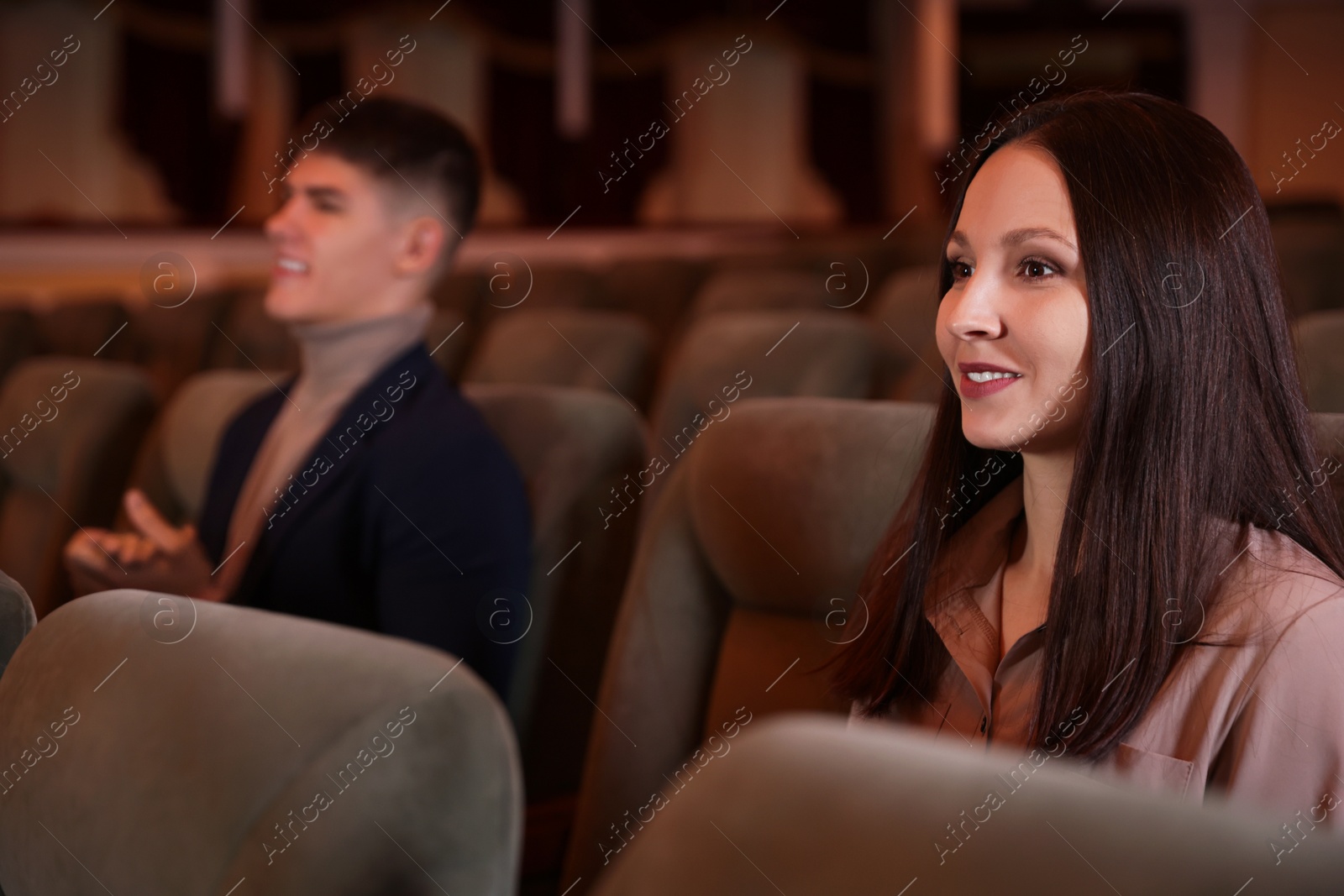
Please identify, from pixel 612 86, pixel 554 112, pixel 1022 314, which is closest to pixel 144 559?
pixel 1022 314

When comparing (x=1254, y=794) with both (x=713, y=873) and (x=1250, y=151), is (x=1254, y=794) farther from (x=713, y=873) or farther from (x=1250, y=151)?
(x=1250, y=151)

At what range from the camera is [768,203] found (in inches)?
253

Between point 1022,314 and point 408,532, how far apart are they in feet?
2.29

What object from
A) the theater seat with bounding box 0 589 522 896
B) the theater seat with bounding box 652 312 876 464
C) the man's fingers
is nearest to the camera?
the theater seat with bounding box 0 589 522 896

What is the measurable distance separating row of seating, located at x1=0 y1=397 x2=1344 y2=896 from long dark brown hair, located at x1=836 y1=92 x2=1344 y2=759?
14 cm

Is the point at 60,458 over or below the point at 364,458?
over

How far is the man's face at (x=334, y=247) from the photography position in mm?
1373

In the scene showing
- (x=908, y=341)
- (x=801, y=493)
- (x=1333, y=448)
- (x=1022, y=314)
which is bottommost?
(x=908, y=341)

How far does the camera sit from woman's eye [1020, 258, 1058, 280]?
2.31 ft

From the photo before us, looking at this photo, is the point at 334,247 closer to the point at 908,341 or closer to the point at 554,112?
the point at 908,341

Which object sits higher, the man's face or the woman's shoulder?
the man's face

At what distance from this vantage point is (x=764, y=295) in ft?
8.10

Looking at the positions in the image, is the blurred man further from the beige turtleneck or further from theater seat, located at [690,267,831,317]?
theater seat, located at [690,267,831,317]

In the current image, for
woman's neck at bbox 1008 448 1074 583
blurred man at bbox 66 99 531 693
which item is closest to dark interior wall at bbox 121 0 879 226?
blurred man at bbox 66 99 531 693
